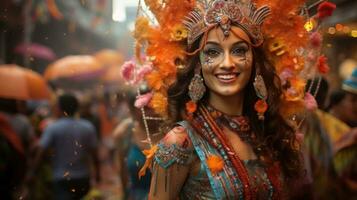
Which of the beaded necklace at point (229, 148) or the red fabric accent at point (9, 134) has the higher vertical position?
the beaded necklace at point (229, 148)

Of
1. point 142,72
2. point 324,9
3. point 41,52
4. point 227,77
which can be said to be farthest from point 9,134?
point 41,52

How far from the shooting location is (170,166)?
2.70m

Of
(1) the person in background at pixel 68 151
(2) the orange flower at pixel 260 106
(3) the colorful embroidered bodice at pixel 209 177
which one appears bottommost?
(1) the person in background at pixel 68 151

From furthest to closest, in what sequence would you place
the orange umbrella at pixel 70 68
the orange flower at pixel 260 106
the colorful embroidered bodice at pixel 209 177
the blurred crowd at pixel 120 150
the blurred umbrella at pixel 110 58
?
the blurred umbrella at pixel 110 58 → the orange umbrella at pixel 70 68 → the blurred crowd at pixel 120 150 → the orange flower at pixel 260 106 → the colorful embroidered bodice at pixel 209 177

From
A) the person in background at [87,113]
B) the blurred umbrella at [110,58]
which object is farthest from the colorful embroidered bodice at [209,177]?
the blurred umbrella at [110,58]

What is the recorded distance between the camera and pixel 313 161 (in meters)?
3.85

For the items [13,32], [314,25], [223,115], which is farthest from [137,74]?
[13,32]

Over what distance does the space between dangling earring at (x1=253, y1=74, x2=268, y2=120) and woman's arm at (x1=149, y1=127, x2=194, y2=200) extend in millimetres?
452

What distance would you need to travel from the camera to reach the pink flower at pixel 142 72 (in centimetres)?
331

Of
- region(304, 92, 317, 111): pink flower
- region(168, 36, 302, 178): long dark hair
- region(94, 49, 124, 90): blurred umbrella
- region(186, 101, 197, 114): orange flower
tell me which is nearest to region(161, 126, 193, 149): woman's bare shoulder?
region(186, 101, 197, 114): orange flower

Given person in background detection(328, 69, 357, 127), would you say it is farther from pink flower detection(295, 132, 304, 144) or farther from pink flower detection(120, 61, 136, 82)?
pink flower detection(120, 61, 136, 82)

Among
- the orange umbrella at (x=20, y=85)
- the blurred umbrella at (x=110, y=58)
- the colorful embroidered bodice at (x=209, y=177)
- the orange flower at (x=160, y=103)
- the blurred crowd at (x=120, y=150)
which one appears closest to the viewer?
the colorful embroidered bodice at (x=209, y=177)

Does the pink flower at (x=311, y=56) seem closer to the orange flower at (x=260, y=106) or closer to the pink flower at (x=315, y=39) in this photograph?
the pink flower at (x=315, y=39)

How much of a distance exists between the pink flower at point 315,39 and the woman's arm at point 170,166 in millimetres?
1109
